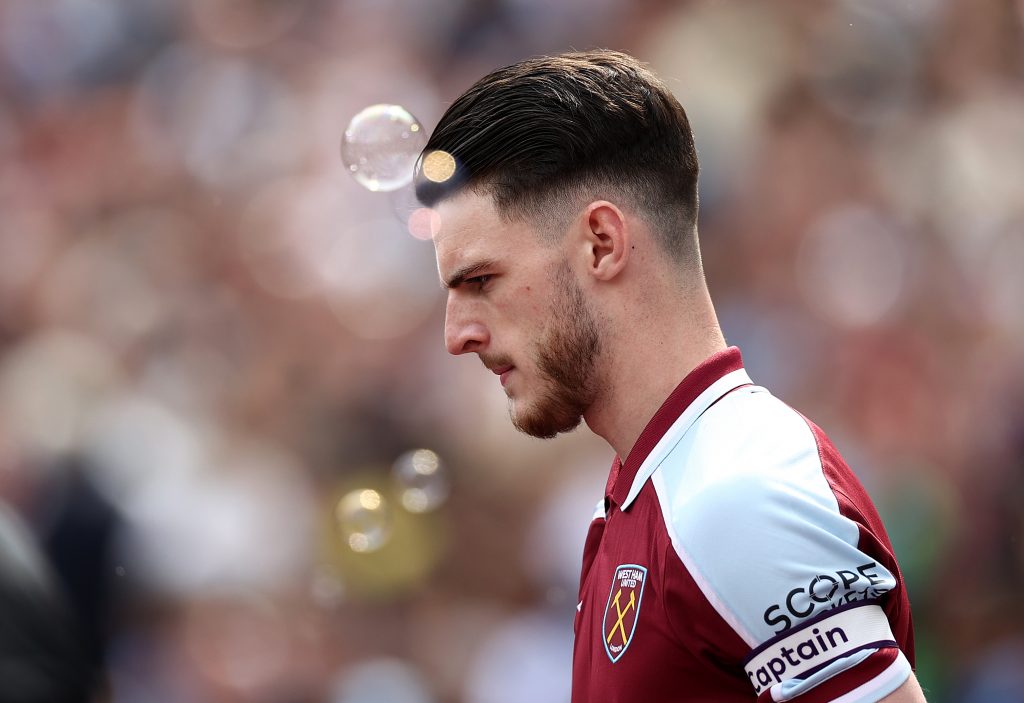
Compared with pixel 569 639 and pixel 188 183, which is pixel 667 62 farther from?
pixel 569 639

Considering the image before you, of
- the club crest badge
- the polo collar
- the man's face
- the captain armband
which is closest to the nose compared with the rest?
the man's face

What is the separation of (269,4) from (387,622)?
2.95m

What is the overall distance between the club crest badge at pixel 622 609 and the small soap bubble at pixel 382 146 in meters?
1.47

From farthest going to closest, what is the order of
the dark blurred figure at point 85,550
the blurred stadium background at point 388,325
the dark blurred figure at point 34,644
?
the blurred stadium background at point 388,325
the dark blurred figure at point 85,550
the dark blurred figure at point 34,644

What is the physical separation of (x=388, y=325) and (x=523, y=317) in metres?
3.18

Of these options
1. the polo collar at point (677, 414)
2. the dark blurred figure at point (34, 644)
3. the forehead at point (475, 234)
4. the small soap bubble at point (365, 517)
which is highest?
the small soap bubble at point (365, 517)

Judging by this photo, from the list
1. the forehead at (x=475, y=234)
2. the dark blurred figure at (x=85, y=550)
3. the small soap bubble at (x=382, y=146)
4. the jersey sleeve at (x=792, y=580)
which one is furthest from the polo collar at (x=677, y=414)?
the dark blurred figure at (x=85, y=550)

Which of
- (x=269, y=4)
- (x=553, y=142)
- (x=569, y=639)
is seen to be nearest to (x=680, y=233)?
(x=553, y=142)

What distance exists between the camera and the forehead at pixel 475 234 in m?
1.84

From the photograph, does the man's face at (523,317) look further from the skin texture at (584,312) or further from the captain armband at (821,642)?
the captain armband at (821,642)

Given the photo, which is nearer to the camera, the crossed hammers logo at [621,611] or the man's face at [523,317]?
the crossed hammers logo at [621,611]

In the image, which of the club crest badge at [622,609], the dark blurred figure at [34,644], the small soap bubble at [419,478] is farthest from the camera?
the small soap bubble at [419,478]

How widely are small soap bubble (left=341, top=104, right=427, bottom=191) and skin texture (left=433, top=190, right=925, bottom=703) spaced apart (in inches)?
43.0

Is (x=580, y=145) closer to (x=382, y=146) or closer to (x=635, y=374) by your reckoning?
(x=635, y=374)
